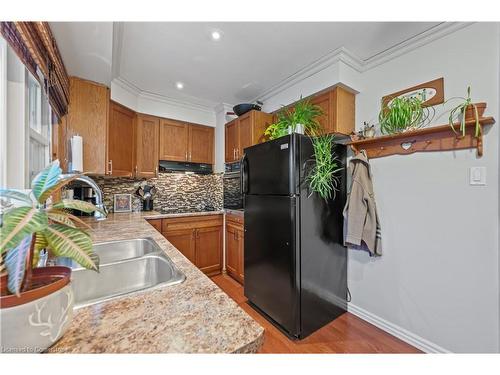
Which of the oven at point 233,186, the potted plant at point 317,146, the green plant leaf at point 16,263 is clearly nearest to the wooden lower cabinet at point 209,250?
the oven at point 233,186

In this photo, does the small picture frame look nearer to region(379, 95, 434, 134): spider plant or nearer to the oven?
the oven

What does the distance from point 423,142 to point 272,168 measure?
113cm

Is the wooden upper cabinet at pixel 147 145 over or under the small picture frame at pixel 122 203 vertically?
over

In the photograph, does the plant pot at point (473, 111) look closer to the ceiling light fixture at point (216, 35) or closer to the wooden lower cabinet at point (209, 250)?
the ceiling light fixture at point (216, 35)

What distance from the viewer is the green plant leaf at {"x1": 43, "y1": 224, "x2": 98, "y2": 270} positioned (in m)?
0.42

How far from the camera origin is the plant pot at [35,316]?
0.37 metres

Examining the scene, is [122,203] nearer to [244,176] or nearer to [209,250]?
[209,250]

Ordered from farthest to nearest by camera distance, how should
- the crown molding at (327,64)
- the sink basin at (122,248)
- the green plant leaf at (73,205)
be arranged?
the crown molding at (327,64)
the sink basin at (122,248)
the green plant leaf at (73,205)

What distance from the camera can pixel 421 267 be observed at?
1.58 m

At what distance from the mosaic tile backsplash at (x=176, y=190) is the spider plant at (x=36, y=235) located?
257 centimetres
